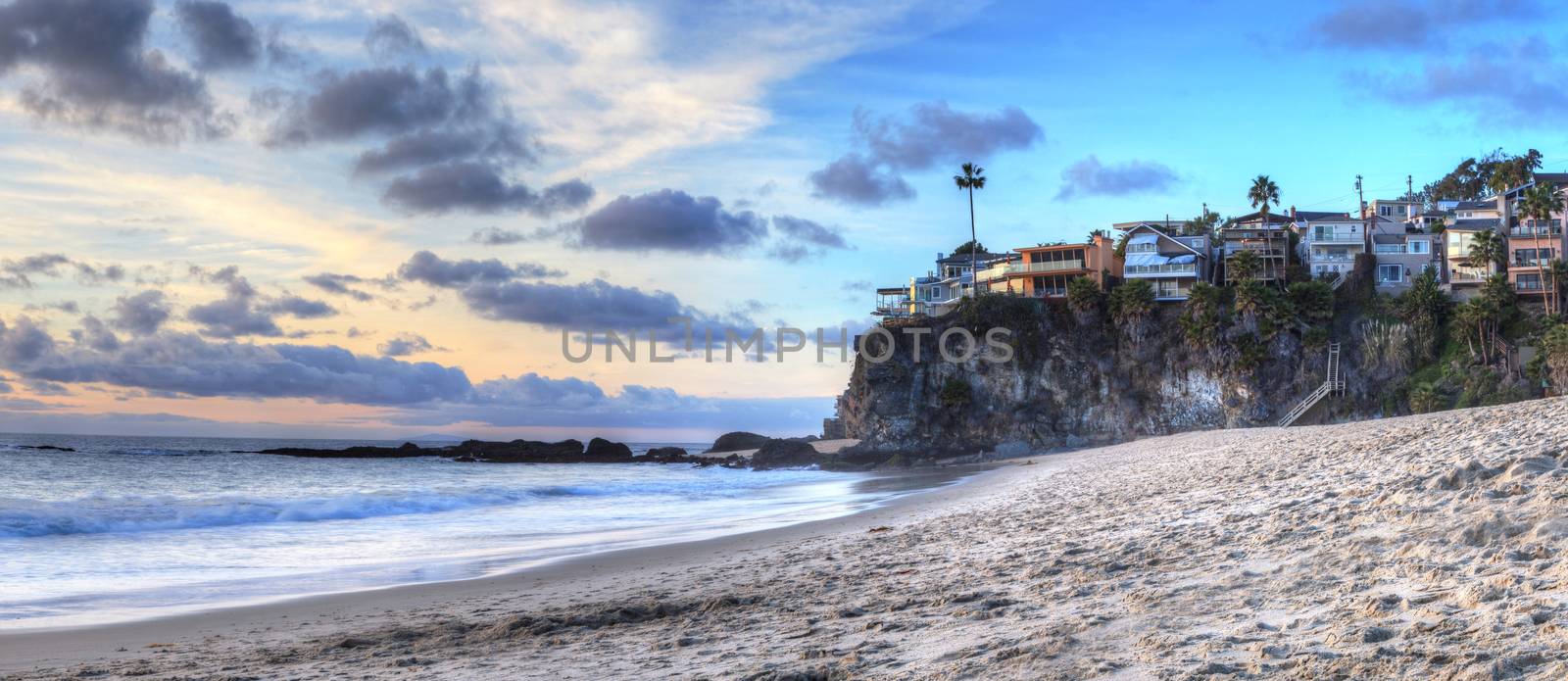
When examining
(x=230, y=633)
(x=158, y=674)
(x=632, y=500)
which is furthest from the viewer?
(x=632, y=500)

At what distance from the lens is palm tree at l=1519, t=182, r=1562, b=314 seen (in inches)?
2380

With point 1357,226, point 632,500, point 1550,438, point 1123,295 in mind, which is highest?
point 1357,226

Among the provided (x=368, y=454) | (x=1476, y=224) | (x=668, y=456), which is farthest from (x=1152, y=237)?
(x=368, y=454)

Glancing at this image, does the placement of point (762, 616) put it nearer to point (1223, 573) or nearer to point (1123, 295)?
point (1223, 573)

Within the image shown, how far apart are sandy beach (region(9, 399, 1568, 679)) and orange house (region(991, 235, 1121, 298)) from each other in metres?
61.8

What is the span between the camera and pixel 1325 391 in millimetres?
59344

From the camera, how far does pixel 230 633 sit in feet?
32.8

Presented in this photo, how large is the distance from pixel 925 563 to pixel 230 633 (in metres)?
7.55

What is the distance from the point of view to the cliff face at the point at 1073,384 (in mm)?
61156

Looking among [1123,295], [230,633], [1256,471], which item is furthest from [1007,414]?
[230,633]

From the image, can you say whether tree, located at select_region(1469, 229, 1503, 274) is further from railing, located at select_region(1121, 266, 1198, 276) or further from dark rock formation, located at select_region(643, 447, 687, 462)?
dark rock formation, located at select_region(643, 447, 687, 462)

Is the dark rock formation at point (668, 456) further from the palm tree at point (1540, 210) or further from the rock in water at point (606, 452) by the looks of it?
the palm tree at point (1540, 210)

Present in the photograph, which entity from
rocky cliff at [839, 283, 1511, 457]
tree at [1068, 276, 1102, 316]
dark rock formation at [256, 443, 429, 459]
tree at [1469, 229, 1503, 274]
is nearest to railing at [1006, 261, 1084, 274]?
tree at [1068, 276, 1102, 316]

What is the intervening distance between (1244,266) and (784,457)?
35.4 metres
